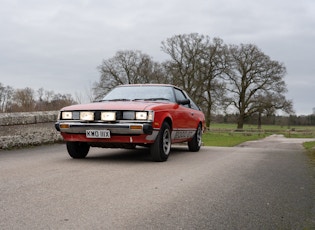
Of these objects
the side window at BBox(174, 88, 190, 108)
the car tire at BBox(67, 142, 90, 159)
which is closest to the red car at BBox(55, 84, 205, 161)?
the car tire at BBox(67, 142, 90, 159)

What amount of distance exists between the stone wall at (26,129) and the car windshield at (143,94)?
258 centimetres

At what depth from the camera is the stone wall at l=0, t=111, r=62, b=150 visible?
8836 mm

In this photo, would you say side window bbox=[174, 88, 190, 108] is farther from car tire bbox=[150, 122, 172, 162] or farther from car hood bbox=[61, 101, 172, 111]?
car hood bbox=[61, 101, 172, 111]

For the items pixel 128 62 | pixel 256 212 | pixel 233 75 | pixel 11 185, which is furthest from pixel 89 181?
pixel 128 62

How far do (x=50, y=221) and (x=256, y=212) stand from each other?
178 cm

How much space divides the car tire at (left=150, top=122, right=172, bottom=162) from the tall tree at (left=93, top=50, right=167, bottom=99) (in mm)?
37637

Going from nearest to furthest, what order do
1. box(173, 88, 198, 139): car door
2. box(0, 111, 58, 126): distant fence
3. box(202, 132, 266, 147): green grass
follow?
1. box(173, 88, 198, 139): car door
2. box(0, 111, 58, 126): distant fence
3. box(202, 132, 266, 147): green grass

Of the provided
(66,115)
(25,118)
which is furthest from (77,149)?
(25,118)

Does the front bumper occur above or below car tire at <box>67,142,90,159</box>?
above

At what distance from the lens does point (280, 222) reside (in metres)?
3.15

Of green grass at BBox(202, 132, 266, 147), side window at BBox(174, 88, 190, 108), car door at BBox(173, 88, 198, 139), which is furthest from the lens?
green grass at BBox(202, 132, 266, 147)

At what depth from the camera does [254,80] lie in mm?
45281

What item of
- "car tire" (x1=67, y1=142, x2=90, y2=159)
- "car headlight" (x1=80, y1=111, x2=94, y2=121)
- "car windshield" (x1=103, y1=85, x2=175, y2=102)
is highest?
"car windshield" (x1=103, y1=85, x2=175, y2=102)

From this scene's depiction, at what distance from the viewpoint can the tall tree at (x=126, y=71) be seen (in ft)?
152
